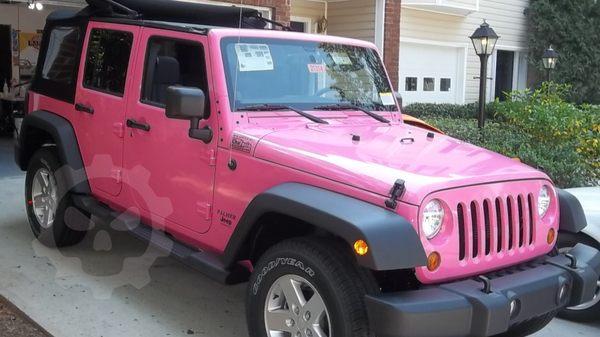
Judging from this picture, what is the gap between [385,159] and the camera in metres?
3.30

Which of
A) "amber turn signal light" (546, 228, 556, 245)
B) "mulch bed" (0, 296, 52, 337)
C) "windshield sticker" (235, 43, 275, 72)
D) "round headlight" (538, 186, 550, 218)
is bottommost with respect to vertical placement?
"mulch bed" (0, 296, 52, 337)

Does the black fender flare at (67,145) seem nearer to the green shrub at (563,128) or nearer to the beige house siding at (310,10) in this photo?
the green shrub at (563,128)

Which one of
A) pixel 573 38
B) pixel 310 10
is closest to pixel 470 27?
pixel 573 38

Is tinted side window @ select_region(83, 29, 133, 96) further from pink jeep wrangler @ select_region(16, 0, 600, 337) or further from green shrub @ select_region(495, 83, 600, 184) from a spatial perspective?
green shrub @ select_region(495, 83, 600, 184)

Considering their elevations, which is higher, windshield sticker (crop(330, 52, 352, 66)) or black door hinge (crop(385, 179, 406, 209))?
windshield sticker (crop(330, 52, 352, 66))

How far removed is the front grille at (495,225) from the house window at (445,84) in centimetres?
1252

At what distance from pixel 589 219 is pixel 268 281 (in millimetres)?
2261

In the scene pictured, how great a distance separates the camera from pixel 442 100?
15617 mm

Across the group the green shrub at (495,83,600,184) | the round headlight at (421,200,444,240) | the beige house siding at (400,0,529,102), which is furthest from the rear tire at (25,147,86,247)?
the beige house siding at (400,0,529,102)

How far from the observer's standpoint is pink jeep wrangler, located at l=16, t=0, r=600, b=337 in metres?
2.89

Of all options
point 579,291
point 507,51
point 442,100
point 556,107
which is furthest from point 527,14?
point 579,291

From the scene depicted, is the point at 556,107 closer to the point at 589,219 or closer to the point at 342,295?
the point at 589,219

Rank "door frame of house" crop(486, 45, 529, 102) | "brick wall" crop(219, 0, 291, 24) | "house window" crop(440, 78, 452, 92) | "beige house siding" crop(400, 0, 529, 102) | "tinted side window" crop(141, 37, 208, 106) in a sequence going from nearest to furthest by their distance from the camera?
"tinted side window" crop(141, 37, 208, 106)
"brick wall" crop(219, 0, 291, 24)
"beige house siding" crop(400, 0, 529, 102)
"house window" crop(440, 78, 452, 92)
"door frame of house" crop(486, 45, 529, 102)

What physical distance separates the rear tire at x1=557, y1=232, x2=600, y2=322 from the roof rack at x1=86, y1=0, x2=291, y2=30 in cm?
269
